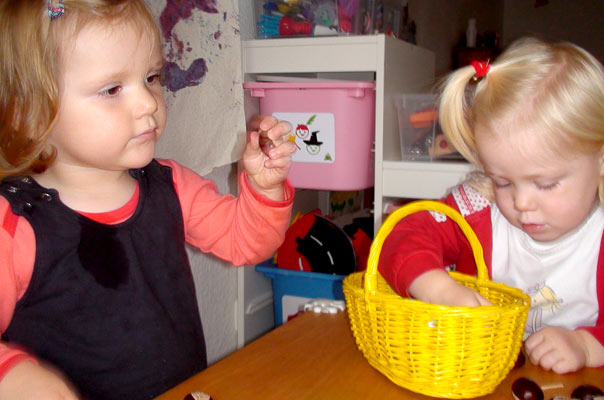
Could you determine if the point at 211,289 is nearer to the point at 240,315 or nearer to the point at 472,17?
the point at 240,315

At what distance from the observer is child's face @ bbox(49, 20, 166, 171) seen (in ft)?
2.04

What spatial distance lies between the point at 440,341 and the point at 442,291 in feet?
0.29

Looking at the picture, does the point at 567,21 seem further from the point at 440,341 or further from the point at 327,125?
the point at 440,341

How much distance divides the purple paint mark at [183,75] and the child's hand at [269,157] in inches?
17.6

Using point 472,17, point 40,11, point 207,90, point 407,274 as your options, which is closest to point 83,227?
point 40,11

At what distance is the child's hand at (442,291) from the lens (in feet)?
2.02

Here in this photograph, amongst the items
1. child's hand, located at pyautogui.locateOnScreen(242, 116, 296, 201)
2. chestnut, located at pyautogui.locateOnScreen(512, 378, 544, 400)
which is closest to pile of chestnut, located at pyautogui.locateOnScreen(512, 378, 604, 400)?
chestnut, located at pyautogui.locateOnScreen(512, 378, 544, 400)

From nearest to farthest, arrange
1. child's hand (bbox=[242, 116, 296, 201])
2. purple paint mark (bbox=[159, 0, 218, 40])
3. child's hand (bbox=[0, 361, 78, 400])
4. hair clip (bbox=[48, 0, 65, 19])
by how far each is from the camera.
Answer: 1. child's hand (bbox=[0, 361, 78, 400])
2. hair clip (bbox=[48, 0, 65, 19])
3. child's hand (bbox=[242, 116, 296, 201])
4. purple paint mark (bbox=[159, 0, 218, 40])

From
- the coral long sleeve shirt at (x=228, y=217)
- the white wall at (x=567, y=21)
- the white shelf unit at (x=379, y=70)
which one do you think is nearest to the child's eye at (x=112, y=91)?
the coral long sleeve shirt at (x=228, y=217)

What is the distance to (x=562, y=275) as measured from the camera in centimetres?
79

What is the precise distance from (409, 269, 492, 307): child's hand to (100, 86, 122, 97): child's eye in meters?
0.43

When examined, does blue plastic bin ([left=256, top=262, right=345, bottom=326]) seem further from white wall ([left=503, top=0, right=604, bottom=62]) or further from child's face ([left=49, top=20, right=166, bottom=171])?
white wall ([left=503, top=0, right=604, bottom=62])

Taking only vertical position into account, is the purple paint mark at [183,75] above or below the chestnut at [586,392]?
above

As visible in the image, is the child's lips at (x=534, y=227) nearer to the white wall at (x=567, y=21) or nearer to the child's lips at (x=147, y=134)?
the child's lips at (x=147, y=134)
